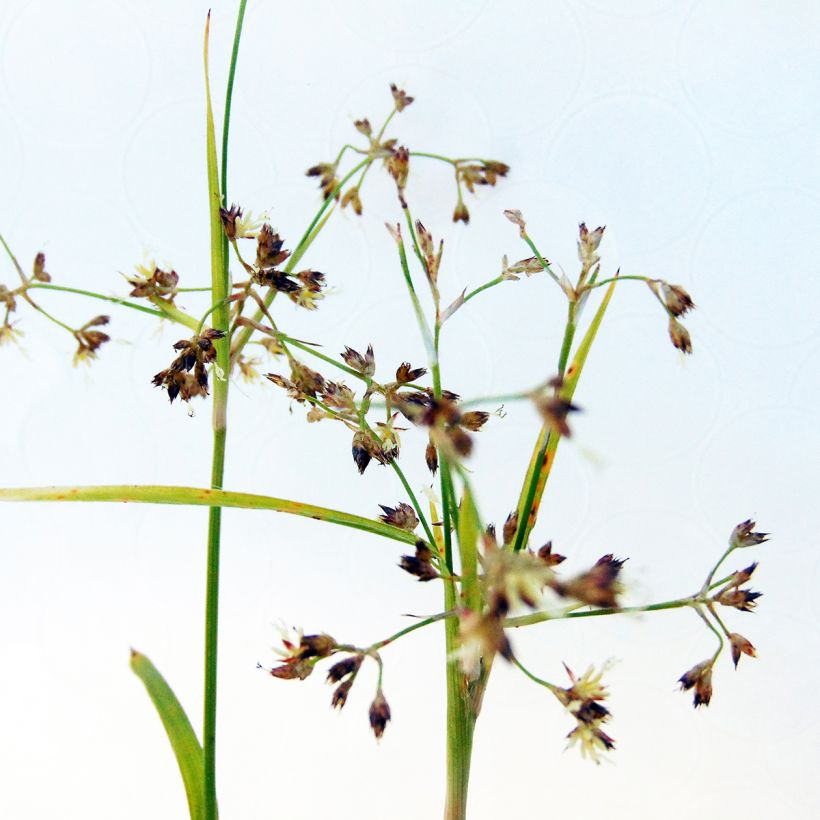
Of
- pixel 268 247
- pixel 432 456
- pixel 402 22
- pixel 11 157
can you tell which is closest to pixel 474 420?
pixel 432 456

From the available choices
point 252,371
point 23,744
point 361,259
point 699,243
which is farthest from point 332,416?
point 23,744

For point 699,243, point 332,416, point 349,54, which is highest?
point 349,54

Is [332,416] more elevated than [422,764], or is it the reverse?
[332,416]

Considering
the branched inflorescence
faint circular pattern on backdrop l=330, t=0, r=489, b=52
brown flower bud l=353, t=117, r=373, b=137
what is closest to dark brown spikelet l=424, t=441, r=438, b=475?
the branched inflorescence

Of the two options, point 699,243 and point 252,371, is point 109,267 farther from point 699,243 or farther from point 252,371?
point 699,243

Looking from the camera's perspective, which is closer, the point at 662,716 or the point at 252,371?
the point at 252,371

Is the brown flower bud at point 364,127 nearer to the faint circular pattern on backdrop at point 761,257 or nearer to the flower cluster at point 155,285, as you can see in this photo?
the flower cluster at point 155,285

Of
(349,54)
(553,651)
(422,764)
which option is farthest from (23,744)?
(349,54)
